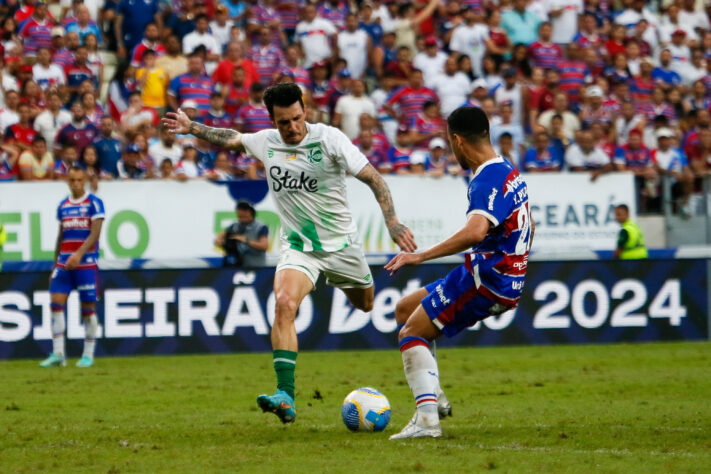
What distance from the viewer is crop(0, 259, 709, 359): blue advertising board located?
15.2 metres

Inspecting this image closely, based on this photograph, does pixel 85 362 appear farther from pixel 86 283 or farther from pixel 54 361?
pixel 86 283

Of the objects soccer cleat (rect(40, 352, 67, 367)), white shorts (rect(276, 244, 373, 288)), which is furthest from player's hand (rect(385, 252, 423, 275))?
soccer cleat (rect(40, 352, 67, 367))

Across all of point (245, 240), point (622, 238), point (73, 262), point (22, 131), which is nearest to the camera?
point (73, 262)

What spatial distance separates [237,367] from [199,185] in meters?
4.40

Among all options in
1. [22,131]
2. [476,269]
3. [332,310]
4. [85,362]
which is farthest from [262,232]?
[476,269]

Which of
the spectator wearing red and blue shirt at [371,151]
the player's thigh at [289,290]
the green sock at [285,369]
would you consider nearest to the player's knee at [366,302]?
the player's thigh at [289,290]

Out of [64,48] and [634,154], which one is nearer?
[64,48]

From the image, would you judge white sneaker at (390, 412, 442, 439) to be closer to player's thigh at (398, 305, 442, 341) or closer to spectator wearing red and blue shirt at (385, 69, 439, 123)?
player's thigh at (398, 305, 442, 341)

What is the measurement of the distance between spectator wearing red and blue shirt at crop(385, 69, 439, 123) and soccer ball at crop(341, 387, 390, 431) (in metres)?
11.8

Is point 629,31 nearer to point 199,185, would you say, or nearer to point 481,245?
point 199,185

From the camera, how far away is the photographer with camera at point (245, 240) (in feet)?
50.8

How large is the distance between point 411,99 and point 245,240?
5610mm

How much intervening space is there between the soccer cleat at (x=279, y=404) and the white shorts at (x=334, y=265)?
1.13 meters

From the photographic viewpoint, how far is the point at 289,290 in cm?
843
